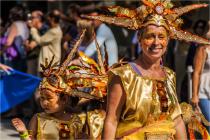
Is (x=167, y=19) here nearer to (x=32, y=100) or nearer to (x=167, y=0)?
(x=167, y=0)

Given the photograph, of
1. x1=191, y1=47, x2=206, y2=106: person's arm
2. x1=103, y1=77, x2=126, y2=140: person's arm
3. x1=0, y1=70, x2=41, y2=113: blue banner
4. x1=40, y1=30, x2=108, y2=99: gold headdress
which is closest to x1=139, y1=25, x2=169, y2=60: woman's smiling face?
x1=103, y1=77, x2=126, y2=140: person's arm

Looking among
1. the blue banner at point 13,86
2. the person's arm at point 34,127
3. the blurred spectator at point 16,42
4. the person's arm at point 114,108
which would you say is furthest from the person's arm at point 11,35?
the person's arm at point 114,108

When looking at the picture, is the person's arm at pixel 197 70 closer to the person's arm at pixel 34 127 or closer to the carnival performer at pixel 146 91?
the person's arm at pixel 34 127

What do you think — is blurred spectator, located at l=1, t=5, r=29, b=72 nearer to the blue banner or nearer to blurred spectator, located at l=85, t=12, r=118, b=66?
the blue banner

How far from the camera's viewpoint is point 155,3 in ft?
15.9

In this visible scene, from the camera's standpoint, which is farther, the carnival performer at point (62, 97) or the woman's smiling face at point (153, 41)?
the carnival performer at point (62, 97)

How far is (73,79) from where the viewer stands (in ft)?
20.3

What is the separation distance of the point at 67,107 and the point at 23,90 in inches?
144

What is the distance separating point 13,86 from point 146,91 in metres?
5.45

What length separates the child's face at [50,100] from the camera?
6.08 meters

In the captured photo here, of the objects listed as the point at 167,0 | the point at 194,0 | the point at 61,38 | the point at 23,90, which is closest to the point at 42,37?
the point at 61,38

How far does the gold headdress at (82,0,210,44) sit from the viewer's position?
473 centimetres

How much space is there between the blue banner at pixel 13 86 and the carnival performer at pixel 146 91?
16.4ft

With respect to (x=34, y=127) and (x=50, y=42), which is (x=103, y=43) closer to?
(x=34, y=127)
